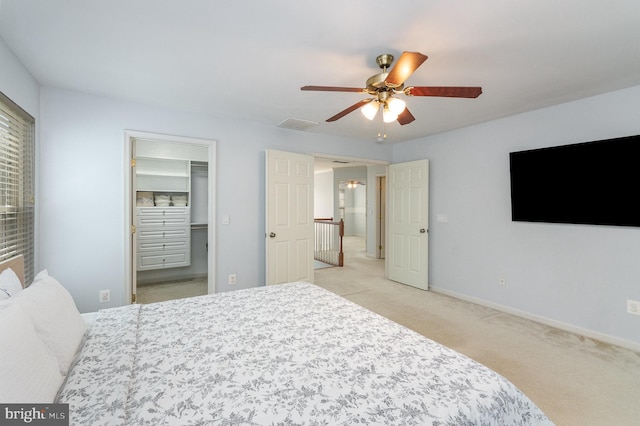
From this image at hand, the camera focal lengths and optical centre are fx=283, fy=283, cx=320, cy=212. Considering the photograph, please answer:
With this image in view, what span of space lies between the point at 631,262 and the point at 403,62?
9.73ft

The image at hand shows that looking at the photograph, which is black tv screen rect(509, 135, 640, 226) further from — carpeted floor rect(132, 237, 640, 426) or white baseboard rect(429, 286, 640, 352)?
carpeted floor rect(132, 237, 640, 426)

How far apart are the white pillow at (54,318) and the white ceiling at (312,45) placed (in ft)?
5.17

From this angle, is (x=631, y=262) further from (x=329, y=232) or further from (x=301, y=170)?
(x=329, y=232)

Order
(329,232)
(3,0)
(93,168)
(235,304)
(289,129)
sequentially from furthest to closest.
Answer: (329,232)
(289,129)
(93,168)
(235,304)
(3,0)

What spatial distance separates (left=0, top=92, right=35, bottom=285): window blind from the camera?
205cm

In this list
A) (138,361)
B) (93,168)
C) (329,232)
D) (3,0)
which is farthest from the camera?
(329,232)

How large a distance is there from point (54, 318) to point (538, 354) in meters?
3.46

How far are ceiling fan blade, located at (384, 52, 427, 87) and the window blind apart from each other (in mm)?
2626

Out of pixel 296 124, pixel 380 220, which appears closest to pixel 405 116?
pixel 296 124

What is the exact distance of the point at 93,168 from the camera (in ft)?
9.52

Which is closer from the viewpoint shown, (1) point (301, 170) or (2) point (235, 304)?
(2) point (235, 304)

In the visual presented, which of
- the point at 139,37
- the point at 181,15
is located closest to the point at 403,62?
the point at 181,15

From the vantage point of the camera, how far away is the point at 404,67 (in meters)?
1.65

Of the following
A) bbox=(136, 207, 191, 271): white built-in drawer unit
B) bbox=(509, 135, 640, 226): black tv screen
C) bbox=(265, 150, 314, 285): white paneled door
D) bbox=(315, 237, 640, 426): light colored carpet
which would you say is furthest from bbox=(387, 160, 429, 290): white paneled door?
bbox=(136, 207, 191, 271): white built-in drawer unit
